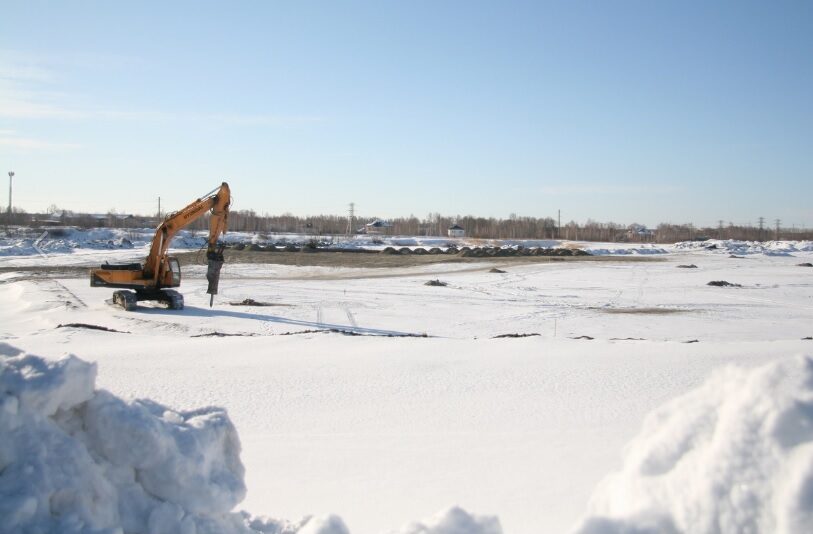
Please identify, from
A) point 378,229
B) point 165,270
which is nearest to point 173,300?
point 165,270

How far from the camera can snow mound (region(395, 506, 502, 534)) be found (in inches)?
111

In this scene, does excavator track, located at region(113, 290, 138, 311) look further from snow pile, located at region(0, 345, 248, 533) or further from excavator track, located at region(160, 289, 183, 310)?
snow pile, located at region(0, 345, 248, 533)

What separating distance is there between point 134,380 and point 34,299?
13.2m

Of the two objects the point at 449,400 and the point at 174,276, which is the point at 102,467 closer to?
the point at 449,400

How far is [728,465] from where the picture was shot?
228cm

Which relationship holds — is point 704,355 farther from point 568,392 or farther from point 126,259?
point 126,259

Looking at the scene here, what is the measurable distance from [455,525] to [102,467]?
62.6 inches

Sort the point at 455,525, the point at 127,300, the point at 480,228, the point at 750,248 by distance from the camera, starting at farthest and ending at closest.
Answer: the point at 480,228
the point at 750,248
the point at 127,300
the point at 455,525

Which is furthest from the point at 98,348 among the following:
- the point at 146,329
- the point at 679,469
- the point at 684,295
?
the point at 684,295

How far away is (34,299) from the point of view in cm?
1912

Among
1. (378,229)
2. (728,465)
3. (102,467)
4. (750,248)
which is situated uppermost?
(378,229)

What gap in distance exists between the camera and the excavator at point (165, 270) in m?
18.1

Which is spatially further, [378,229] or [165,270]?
[378,229]

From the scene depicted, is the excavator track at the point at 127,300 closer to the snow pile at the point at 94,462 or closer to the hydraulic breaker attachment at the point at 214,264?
the hydraulic breaker attachment at the point at 214,264
